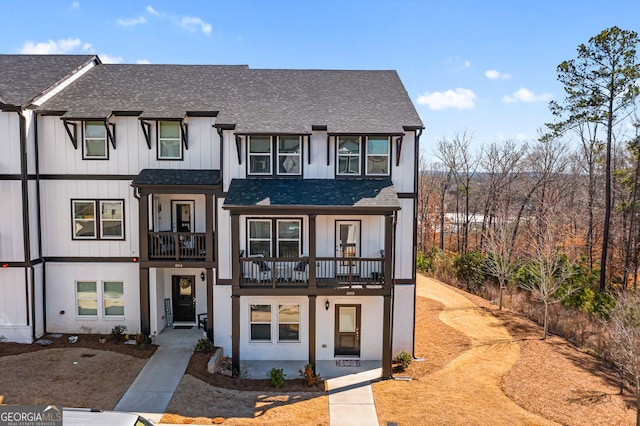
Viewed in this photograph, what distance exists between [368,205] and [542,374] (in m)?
8.07

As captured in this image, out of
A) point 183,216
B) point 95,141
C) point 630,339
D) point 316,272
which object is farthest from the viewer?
point 183,216

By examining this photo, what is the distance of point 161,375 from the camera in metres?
12.9

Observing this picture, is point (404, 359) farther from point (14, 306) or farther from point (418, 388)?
point (14, 306)

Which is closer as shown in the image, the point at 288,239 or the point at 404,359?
the point at 404,359

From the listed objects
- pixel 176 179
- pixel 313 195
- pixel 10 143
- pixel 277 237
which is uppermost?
pixel 10 143

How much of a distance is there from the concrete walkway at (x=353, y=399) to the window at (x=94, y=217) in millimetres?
9648

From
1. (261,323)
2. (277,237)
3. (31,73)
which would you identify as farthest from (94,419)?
(31,73)

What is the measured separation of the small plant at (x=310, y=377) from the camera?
1289 cm

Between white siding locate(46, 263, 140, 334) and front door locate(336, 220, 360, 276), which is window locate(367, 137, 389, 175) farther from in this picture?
white siding locate(46, 263, 140, 334)

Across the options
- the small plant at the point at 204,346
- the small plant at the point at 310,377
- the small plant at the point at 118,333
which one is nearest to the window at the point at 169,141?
the small plant at the point at 118,333

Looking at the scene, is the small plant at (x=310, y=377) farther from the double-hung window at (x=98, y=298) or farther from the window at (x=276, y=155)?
the double-hung window at (x=98, y=298)

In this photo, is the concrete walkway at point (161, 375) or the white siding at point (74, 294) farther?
the white siding at point (74, 294)

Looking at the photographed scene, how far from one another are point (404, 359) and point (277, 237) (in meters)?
6.10

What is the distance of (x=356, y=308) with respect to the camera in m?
14.9
